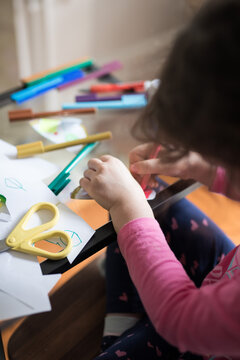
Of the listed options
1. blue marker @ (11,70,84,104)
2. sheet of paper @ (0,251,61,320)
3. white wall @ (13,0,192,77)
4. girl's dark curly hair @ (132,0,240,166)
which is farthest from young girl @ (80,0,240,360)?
white wall @ (13,0,192,77)

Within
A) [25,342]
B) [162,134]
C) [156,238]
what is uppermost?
[162,134]

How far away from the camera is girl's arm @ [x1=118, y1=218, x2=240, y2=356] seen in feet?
1.29

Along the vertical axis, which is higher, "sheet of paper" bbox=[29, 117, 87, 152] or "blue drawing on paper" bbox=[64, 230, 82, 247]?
"sheet of paper" bbox=[29, 117, 87, 152]

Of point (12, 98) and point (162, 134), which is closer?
point (162, 134)

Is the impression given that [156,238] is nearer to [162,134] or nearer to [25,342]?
[162,134]

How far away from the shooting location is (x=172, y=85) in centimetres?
38

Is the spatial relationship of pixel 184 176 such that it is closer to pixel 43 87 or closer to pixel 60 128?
pixel 60 128

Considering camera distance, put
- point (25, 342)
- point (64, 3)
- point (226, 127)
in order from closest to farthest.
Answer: point (226, 127) → point (25, 342) → point (64, 3)

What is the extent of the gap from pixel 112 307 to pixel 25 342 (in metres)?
0.17

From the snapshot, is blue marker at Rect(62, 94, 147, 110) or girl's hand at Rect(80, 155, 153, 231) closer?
girl's hand at Rect(80, 155, 153, 231)

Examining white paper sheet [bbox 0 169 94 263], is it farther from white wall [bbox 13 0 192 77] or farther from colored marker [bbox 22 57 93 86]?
white wall [bbox 13 0 192 77]

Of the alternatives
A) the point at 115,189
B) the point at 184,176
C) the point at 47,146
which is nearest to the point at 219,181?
the point at 184,176

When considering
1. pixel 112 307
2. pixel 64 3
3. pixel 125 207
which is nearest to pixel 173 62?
pixel 125 207

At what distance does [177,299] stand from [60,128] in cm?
37
